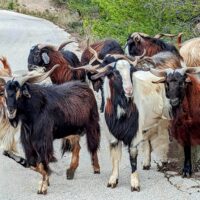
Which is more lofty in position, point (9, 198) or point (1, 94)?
point (1, 94)

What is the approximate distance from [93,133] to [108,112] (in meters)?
0.82

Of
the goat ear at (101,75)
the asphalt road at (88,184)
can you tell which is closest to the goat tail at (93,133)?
the asphalt road at (88,184)

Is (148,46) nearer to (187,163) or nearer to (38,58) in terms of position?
(38,58)

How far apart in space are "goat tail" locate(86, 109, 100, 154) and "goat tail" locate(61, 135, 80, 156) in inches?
7.2

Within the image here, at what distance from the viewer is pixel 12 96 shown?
8.78 metres

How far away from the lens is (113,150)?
9.48 metres

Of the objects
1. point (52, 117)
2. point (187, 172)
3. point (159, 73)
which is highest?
point (159, 73)

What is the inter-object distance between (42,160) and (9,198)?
2.22 feet

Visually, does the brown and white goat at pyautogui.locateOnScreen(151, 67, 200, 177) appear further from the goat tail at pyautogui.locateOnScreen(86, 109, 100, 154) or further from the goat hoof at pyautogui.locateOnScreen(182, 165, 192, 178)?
the goat tail at pyautogui.locateOnScreen(86, 109, 100, 154)

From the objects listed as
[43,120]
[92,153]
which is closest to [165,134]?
[92,153]

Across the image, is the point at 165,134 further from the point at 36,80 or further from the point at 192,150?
the point at 36,80

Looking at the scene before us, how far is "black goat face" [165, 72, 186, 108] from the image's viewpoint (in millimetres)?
9203

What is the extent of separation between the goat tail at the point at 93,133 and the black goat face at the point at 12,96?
1.52 meters

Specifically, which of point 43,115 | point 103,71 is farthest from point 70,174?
point 103,71
